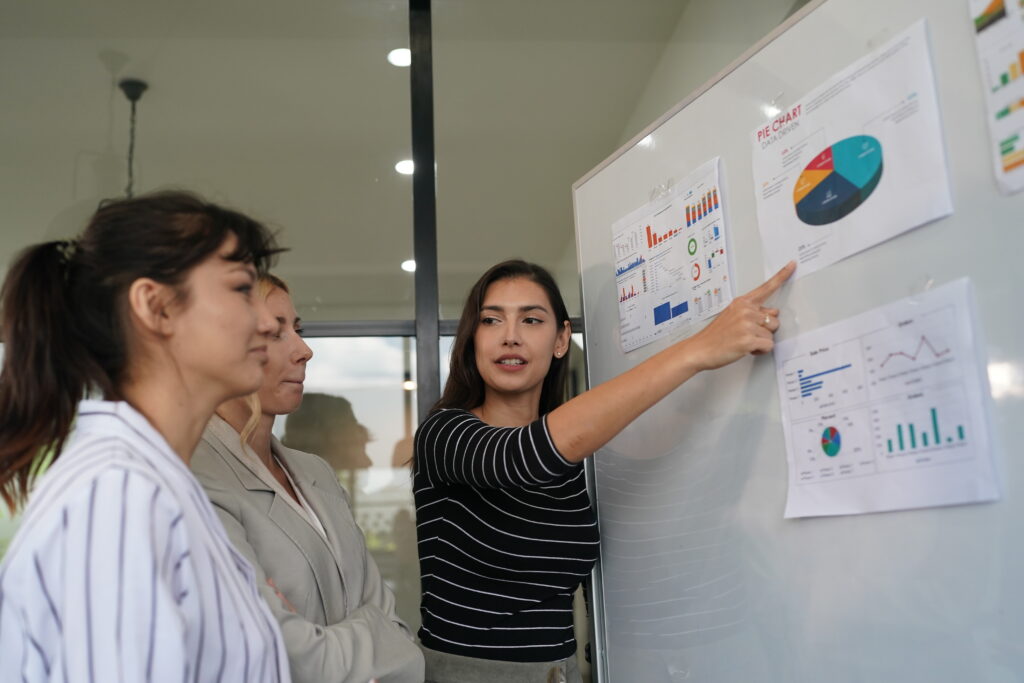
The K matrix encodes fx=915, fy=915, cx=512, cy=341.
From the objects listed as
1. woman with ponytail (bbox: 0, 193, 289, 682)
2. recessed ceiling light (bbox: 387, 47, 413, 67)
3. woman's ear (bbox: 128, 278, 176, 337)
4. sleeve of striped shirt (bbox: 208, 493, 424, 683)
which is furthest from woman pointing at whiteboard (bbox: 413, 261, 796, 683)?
recessed ceiling light (bbox: 387, 47, 413, 67)

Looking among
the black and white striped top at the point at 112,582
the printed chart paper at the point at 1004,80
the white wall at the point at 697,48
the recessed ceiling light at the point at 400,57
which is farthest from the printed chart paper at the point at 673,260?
the recessed ceiling light at the point at 400,57

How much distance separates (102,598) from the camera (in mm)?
874

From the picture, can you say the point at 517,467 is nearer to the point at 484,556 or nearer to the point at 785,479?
the point at 484,556

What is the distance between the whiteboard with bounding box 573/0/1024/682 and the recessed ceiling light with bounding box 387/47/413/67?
3.97ft

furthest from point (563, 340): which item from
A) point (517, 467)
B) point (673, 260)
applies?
point (517, 467)

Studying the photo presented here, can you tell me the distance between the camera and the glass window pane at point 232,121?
295 centimetres

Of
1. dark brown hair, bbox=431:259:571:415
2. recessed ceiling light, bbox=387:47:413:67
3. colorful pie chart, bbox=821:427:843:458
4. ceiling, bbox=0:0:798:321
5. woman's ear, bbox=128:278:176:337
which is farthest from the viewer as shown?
recessed ceiling light, bbox=387:47:413:67

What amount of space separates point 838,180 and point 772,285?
0.20 meters

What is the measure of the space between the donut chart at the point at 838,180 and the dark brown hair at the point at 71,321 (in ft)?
2.85

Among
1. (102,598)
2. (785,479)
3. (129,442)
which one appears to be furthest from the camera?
(785,479)

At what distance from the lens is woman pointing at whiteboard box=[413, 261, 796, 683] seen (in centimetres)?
155

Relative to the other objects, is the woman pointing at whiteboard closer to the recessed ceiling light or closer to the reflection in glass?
the reflection in glass

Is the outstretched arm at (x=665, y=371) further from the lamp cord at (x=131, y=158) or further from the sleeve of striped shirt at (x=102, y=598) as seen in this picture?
the lamp cord at (x=131, y=158)

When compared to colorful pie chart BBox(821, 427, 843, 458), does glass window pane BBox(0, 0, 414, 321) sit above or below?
above
